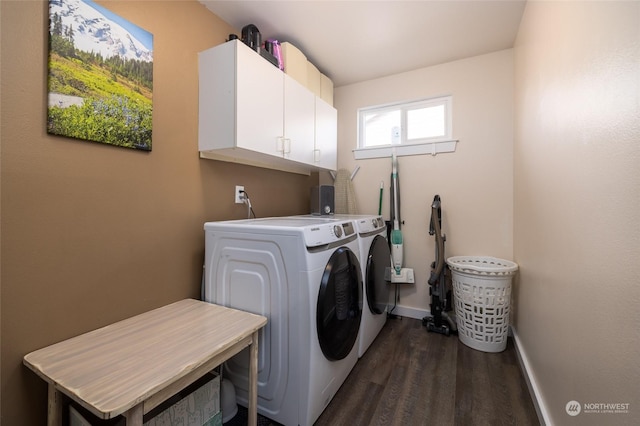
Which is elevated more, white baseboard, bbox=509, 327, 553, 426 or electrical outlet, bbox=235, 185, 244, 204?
electrical outlet, bbox=235, 185, 244, 204

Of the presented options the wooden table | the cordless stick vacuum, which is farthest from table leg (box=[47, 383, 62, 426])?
the cordless stick vacuum

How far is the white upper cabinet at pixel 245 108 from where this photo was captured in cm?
146

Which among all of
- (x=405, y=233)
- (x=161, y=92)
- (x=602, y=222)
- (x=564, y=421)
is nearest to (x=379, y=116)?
(x=405, y=233)

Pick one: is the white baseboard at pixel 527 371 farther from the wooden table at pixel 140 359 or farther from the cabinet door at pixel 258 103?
the cabinet door at pixel 258 103

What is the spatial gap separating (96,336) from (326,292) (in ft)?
3.33

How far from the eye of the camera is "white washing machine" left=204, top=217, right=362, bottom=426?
120cm

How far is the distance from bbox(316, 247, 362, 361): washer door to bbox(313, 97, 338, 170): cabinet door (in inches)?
41.7

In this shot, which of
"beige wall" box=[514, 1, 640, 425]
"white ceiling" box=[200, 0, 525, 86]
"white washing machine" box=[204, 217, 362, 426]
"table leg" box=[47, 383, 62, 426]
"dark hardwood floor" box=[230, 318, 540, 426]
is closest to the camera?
"beige wall" box=[514, 1, 640, 425]

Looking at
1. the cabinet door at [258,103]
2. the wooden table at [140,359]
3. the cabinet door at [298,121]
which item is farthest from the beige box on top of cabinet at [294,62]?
the wooden table at [140,359]

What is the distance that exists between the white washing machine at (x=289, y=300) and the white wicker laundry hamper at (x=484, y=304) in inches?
41.1

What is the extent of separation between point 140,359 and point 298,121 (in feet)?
5.59

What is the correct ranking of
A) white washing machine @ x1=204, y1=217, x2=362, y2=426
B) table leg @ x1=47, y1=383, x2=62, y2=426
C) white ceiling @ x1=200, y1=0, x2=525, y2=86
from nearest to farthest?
table leg @ x1=47, y1=383, x2=62, y2=426
white washing machine @ x1=204, y1=217, x2=362, y2=426
white ceiling @ x1=200, y1=0, x2=525, y2=86

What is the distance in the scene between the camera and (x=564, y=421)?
1.03 metres

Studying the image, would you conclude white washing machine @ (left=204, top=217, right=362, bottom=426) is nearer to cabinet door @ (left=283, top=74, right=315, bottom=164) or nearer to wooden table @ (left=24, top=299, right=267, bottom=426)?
wooden table @ (left=24, top=299, right=267, bottom=426)
